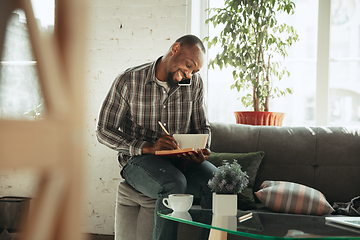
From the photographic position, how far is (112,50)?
2635mm

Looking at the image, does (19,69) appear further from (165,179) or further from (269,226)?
(165,179)

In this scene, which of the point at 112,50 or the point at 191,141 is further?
the point at 112,50

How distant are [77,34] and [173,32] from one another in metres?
2.48

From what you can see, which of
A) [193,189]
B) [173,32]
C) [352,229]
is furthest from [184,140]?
[173,32]

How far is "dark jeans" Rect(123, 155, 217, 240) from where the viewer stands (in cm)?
145

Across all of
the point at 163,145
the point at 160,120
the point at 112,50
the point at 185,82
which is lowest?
the point at 163,145

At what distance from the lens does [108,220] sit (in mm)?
2627

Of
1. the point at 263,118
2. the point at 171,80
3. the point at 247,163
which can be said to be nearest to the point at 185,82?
the point at 171,80

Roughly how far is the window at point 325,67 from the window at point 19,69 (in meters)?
2.54

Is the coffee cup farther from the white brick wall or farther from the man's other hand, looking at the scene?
the white brick wall

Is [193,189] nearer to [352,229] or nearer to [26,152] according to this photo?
[352,229]

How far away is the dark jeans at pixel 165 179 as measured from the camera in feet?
4.75

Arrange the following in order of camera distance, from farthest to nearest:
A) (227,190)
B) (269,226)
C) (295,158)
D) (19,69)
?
(295,158) → (227,190) → (269,226) → (19,69)

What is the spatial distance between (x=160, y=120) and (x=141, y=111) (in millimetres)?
116
